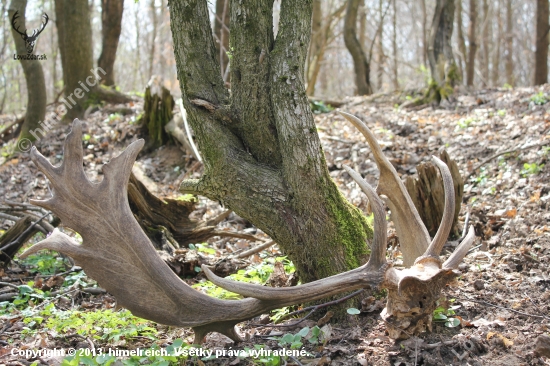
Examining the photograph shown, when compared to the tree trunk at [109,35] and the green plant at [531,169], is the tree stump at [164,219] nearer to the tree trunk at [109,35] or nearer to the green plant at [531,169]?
the green plant at [531,169]

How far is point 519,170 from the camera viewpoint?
6.10 m

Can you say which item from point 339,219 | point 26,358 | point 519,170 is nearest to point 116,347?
point 26,358

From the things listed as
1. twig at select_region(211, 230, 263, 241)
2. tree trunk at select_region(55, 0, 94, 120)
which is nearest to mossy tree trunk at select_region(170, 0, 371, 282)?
twig at select_region(211, 230, 263, 241)

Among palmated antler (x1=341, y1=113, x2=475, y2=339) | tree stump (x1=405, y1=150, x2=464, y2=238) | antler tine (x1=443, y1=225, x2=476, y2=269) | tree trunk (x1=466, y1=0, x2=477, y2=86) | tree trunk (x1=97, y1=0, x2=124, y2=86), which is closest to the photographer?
palmated antler (x1=341, y1=113, x2=475, y2=339)

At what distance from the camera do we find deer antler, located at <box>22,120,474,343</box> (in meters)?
3.04

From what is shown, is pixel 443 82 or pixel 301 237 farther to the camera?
pixel 443 82

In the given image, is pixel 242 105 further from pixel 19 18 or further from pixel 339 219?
pixel 19 18

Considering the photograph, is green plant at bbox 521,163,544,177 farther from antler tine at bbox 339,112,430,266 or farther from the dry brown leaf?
antler tine at bbox 339,112,430,266

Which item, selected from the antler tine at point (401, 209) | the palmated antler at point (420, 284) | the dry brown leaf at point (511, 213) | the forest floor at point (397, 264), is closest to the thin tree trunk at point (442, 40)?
the forest floor at point (397, 264)

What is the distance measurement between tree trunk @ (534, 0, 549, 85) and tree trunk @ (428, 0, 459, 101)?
8.20ft

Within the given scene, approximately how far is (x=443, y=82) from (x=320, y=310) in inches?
291

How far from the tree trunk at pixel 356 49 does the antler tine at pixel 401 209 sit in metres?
10.4

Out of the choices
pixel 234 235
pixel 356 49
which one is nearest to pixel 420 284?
pixel 234 235

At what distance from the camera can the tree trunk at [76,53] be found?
414 inches
